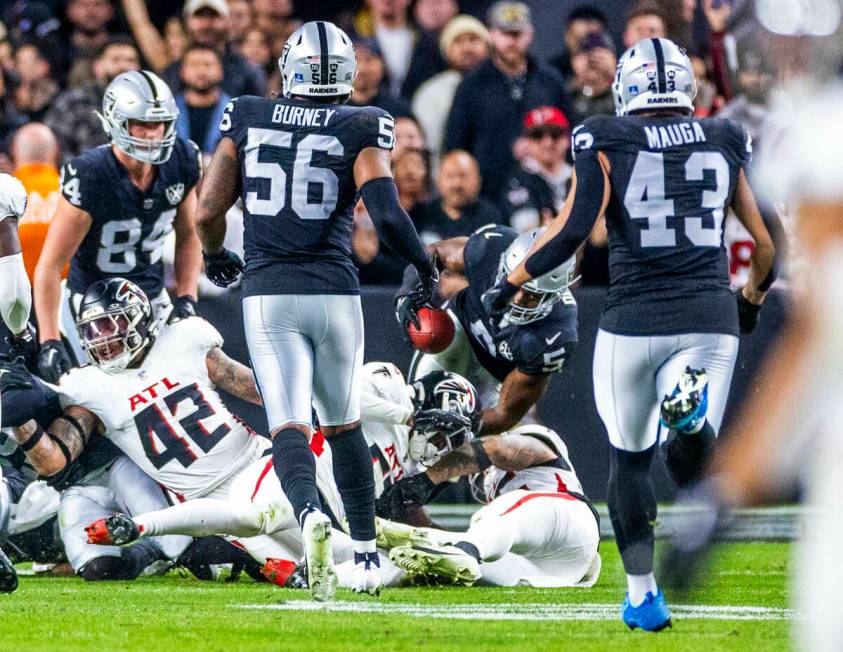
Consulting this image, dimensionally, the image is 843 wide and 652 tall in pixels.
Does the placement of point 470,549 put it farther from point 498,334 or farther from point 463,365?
point 463,365

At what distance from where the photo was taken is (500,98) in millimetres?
9422

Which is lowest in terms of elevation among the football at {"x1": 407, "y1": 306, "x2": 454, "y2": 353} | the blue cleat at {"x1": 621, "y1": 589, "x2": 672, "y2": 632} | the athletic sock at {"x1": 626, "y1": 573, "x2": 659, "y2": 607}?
the blue cleat at {"x1": 621, "y1": 589, "x2": 672, "y2": 632}

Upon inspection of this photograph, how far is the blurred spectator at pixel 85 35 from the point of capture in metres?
9.67

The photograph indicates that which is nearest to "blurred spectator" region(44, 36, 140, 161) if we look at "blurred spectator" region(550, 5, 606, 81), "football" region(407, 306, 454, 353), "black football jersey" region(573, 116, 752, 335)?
"blurred spectator" region(550, 5, 606, 81)

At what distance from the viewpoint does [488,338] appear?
22.5ft

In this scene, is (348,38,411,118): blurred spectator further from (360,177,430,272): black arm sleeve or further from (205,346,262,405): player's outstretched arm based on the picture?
(360,177,430,272): black arm sleeve

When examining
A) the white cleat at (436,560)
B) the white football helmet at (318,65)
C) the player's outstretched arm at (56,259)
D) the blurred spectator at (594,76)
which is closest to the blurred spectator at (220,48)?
the blurred spectator at (594,76)

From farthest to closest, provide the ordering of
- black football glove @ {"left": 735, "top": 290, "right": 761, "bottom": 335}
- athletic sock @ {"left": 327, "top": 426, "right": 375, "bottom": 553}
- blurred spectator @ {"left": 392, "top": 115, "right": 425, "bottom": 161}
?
blurred spectator @ {"left": 392, "top": 115, "right": 425, "bottom": 161} → black football glove @ {"left": 735, "top": 290, "right": 761, "bottom": 335} → athletic sock @ {"left": 327, "top": 426, "right": 375, "bottom": 553}

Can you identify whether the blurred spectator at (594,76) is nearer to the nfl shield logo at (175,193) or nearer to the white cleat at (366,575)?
the nfl shield logo at (175,193)

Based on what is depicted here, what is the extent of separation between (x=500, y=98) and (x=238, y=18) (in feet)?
6.23

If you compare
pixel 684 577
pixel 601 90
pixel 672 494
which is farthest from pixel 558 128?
pixel 684 577

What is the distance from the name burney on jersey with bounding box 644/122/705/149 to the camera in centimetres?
471

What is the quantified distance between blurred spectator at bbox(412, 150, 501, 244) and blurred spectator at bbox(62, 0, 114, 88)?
2399 mm

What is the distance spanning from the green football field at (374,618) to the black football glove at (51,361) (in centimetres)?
91
